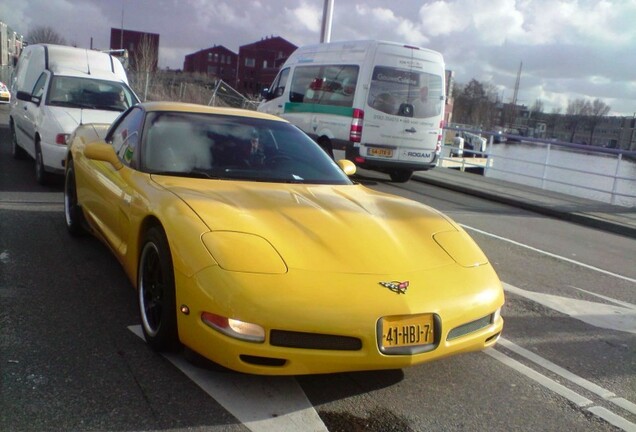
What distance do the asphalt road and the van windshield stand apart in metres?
7.36

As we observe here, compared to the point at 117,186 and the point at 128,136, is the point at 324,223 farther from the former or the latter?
the point at 128,136

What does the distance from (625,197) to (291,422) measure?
12550 millimetres

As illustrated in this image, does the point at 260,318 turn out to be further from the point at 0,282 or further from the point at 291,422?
the point at 0,282

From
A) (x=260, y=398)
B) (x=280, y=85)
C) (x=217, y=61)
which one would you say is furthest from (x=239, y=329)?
(x=217, y=61)

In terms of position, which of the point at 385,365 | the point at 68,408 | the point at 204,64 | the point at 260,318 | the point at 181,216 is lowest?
the point at 68,408

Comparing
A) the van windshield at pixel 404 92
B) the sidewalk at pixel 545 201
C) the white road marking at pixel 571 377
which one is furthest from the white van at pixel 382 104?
the white road marking at pixel 571 377

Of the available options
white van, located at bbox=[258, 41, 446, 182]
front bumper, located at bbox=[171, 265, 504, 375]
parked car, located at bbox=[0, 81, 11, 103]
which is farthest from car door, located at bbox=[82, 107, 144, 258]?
parked car, located at bbox=[0, 81, 11, 103]

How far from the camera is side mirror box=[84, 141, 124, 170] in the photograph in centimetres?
436

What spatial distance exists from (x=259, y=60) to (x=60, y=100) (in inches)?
3392

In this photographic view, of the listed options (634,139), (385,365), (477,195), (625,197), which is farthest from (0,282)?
(634,139)

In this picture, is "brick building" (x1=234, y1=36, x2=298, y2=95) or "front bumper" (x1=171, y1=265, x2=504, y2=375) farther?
"brick building" (x1=234, y1=36, x2=298, y2=95)

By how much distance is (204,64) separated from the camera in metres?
95.9

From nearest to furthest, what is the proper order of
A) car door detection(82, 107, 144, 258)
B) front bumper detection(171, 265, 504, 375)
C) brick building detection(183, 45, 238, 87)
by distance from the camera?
front bumper detection(171, 265, 504, 375) → car door detection(82, 107, 144, 258) → brick building detection(183, 45, 238, 87)

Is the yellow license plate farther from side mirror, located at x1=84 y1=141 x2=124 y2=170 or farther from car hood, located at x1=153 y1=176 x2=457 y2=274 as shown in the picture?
side mirror, located at x1=84 y1=141 x2=124 y2=170
